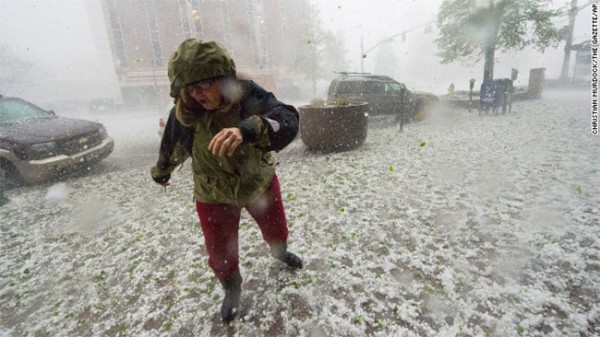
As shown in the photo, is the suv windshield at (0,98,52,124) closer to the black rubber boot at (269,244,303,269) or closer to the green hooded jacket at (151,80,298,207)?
the green hooded jacket at (151,80,298,207)

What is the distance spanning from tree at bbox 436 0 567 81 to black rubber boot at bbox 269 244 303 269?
15970 mm

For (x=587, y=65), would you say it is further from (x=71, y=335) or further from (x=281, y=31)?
(x=281, y=31)

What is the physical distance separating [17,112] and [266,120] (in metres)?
7.73

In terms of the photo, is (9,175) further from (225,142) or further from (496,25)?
(496,25)

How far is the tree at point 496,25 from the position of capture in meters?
14.0

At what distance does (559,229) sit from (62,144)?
7777 millimetres

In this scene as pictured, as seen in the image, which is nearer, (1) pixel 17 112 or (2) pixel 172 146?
(2) pixel 172 146

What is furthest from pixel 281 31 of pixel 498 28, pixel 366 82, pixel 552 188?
pixel 552 188

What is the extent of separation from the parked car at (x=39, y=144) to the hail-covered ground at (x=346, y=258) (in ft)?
1.57

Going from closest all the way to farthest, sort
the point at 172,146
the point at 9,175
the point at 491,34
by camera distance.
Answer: the point at 172,146 < the point at 9,175 < the point at 491,34

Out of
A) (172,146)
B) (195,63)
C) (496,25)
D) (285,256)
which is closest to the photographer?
(195,63)

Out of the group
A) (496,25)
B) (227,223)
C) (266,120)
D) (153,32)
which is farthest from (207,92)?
(153,32)

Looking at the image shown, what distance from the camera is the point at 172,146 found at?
194 centimetres

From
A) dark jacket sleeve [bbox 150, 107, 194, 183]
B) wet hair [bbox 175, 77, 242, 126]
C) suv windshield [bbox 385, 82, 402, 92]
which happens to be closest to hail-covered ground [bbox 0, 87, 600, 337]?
dark jacket sleeve [bbox 150, 107, 194, 183]
